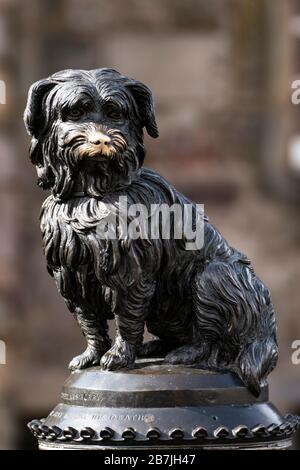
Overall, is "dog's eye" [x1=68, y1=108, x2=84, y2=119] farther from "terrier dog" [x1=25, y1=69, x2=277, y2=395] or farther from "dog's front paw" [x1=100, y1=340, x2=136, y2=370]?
"dog's front paw" [x1=100, y1=340, x2=136, y2=370]

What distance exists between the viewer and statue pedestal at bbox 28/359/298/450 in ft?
15.2

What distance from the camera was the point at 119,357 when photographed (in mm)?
4809

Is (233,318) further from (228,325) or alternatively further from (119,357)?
(119,357)

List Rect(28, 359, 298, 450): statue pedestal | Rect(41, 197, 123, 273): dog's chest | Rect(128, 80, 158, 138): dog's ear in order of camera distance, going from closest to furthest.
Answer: Rect(28, 359, 298, 450): statue pedestal → Rect(41, 197, 123, 273): dog's chest → Rect(128, 80, 158, 138): dog's ear

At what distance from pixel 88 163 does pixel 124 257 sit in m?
0.30

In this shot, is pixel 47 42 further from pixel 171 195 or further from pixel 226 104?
pixel 171 195

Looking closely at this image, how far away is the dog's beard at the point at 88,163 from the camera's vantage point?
470cm

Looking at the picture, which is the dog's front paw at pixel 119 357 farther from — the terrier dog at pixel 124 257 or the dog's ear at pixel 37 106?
the dog's ear at pixel 37 106

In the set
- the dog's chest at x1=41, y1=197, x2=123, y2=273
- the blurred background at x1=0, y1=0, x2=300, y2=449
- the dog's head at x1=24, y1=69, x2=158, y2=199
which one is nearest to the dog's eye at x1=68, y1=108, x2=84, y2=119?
the dog's head at x1=24, y1=69, x2=158, y2=199

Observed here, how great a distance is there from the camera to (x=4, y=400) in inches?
408

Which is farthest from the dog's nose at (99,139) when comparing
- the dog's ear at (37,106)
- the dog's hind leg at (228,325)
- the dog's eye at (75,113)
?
the dog's hind leg at (228,325)

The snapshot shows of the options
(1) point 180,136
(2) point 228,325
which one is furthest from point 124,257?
(1) point 180,136

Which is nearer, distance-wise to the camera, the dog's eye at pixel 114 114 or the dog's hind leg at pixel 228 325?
the dog's eye at pixel 114 114
